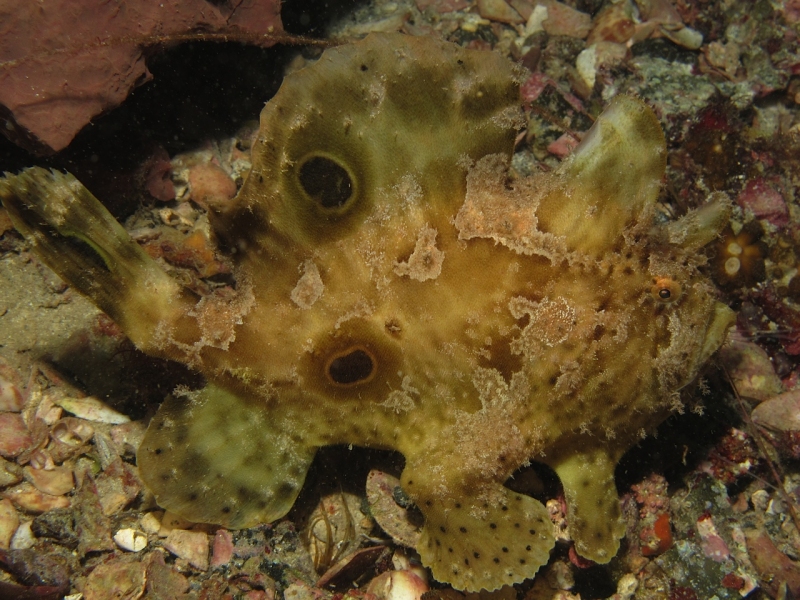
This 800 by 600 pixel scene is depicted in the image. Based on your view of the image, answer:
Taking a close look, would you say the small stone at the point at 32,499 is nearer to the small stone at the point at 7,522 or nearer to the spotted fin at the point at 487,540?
the small stone at the point at 7,522

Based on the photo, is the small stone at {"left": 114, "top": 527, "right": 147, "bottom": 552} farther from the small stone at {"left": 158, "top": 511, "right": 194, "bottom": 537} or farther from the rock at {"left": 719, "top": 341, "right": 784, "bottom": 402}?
the rock at {"left": 719, "top": 341, "right": 784, "bottom": 402}

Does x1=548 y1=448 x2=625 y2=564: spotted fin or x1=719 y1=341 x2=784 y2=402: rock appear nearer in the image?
x1=548 y1=448 x2=625 y2=564: spotted fin

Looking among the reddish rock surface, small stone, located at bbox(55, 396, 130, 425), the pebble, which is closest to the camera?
the reddish rock surface

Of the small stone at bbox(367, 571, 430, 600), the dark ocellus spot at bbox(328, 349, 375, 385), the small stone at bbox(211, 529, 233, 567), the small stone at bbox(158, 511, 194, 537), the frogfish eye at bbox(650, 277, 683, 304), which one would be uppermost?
the frogfish eye at bbox(650, 277, 683, 304)

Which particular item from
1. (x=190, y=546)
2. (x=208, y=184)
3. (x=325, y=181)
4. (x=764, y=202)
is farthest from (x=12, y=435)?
(x=764, y=202)

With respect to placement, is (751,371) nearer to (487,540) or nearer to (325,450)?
(487,540)

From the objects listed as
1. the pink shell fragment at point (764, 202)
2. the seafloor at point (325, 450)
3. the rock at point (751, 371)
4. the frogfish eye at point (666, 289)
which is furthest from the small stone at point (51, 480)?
the pink shell fragment at point (764, 202)

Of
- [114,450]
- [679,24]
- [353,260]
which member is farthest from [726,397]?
[114,450]

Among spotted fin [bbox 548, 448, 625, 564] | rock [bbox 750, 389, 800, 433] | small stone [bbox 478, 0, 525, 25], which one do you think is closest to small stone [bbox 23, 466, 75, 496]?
spotted fin [bbox 548, 448, 625, 564]
